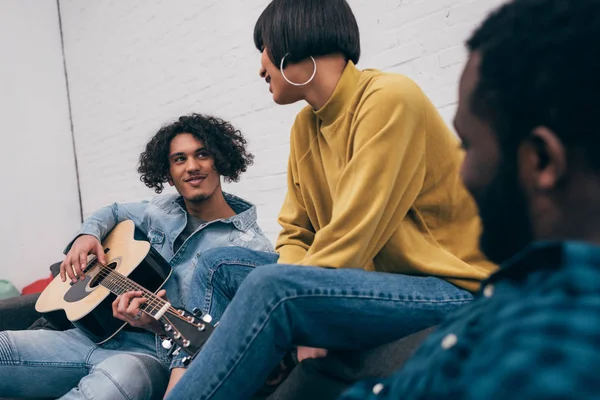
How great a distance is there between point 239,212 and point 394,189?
1.21 metres

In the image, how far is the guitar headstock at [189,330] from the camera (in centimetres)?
143

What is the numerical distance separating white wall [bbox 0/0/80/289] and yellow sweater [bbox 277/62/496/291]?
3.50 meters

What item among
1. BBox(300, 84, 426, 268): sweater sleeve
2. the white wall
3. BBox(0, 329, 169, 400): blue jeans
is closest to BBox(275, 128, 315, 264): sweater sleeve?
BBox(300, 84, 426, 268): sweater sleeve

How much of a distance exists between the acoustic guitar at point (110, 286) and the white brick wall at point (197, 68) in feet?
2.73

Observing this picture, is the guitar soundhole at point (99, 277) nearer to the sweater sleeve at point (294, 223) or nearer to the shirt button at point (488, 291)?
the sweater sleeve at point (294, 223)

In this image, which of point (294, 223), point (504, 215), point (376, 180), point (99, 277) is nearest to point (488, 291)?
point (504, 215)

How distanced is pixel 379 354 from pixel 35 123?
393 cm

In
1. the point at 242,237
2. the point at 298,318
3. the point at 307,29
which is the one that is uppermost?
the point at 307,29

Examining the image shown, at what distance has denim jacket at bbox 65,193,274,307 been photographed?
6.64 feet

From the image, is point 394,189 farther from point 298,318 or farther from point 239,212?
point 239,212

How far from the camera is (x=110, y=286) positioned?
1.95 metres

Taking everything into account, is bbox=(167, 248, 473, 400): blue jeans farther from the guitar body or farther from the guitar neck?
the guitar body

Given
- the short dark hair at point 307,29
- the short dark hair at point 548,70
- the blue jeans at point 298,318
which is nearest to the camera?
the short dark hair at point 548,70

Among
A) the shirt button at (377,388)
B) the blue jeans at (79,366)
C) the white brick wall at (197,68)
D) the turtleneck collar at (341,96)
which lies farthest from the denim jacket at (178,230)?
the shirt button at (377,388)
